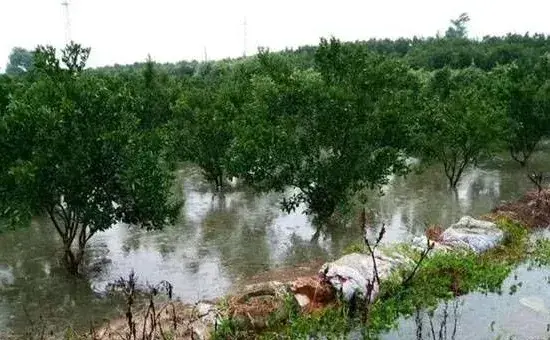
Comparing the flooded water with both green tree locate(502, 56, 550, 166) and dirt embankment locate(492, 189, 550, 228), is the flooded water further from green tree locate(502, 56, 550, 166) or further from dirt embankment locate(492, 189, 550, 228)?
green tree locate(502, 56, 550, 166)

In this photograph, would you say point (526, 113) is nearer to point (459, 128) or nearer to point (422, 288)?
point (459, 128)

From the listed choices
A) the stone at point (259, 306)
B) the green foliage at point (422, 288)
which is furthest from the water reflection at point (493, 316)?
the stone at point (259, 306)

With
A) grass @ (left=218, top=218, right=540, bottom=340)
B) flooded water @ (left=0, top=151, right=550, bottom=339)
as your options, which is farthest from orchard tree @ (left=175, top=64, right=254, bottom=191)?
grass @ (left=218, top=218, right=540, bottom=340)

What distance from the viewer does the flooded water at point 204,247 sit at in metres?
17.5

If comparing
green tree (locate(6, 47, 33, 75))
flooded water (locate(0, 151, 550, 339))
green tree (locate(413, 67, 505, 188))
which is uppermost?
green tree (locate(6, 47, 33, 75))

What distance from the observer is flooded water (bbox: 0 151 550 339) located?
691 inches

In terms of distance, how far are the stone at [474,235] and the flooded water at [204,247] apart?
2449 millimetres

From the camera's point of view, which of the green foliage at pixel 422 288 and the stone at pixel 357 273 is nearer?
the green foliage at pixel 422 288

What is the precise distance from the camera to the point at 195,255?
21797 millimetres

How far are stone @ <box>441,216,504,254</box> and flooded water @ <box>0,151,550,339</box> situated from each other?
8.04ft

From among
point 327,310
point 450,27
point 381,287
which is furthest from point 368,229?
point 450,27

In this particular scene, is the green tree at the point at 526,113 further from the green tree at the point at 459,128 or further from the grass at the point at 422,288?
the grass at the point at 422,288

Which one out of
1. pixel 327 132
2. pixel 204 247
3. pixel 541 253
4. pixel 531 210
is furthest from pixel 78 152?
pixel 531 210

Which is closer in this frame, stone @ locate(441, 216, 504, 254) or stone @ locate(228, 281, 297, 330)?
stone @ locate(228, 281, 297, 330)
